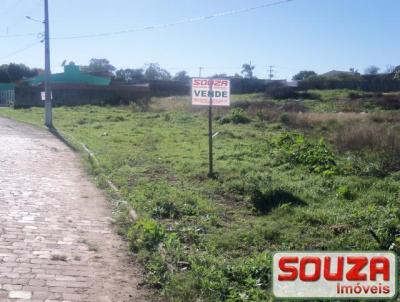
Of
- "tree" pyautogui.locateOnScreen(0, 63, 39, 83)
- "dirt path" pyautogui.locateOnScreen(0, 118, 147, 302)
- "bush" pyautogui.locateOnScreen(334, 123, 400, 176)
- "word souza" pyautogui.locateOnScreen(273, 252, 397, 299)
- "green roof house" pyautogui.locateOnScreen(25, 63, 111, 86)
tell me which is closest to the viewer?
"word souza" pyautogui.locateOnScreen(273, 252, 397, 299)

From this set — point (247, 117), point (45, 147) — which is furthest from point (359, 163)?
point (247, 117)

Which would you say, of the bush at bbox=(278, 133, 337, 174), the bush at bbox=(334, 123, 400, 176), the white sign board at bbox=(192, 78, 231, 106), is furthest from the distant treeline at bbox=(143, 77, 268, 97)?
the white sign board at bbox=(192, 78, 231, 106)

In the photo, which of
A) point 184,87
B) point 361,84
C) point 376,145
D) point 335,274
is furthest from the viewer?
point 361,84

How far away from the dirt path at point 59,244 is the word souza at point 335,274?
1.73 metres

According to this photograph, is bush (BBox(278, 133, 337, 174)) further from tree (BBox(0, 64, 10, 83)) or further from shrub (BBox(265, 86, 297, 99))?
tree (BBox(0, 64, 10, 83))

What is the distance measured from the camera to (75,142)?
1853 cm

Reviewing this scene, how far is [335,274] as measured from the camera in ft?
13.5

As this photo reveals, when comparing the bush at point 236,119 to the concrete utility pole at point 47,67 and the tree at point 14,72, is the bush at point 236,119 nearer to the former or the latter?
the concrete utility pole at point 47,67

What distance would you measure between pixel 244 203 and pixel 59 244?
3.50m

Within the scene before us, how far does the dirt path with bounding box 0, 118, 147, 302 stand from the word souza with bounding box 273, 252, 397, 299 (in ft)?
5.68

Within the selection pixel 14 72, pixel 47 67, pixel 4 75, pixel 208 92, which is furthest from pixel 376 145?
pixel 14 72

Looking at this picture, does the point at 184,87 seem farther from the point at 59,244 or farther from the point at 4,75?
the point at 59,244

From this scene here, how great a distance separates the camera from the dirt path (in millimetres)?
5160

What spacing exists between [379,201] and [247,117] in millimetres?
17090
